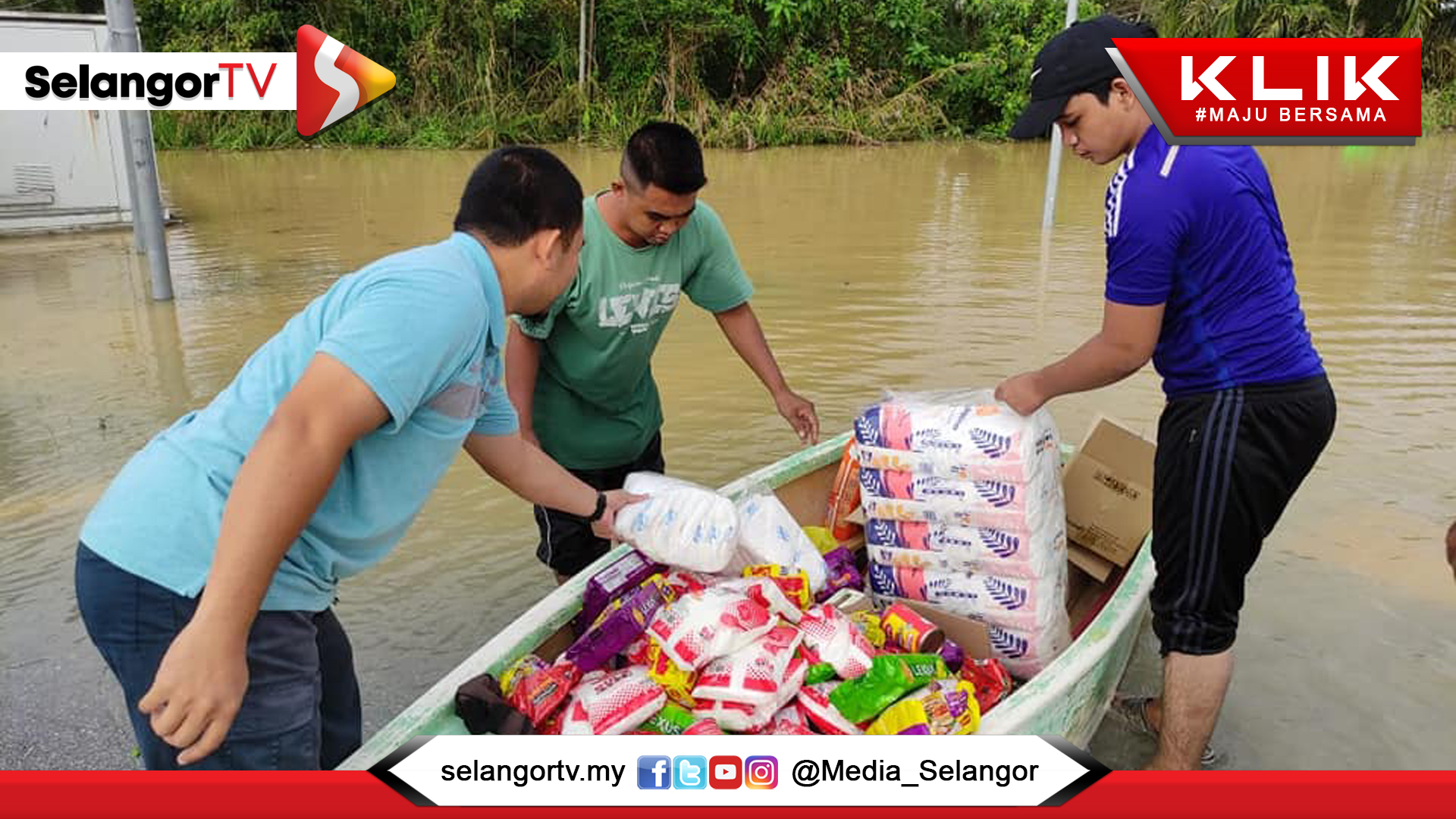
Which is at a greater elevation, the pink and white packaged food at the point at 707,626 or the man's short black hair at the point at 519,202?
the man's short black hair at the point at 519,202

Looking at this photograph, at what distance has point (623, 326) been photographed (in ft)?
10.5

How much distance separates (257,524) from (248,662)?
1.16ft

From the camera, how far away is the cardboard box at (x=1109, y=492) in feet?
11.5

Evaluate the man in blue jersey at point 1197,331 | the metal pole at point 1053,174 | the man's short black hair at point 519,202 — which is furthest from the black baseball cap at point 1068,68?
the metal pole at point 1053,174

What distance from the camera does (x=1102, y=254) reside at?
10.3 meters

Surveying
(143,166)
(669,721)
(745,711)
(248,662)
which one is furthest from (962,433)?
(143,166)

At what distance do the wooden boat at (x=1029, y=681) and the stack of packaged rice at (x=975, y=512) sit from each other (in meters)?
0.20

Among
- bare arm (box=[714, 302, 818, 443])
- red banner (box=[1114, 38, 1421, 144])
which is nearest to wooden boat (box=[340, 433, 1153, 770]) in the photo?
bare arm (box=[714, 302, 818, 443])

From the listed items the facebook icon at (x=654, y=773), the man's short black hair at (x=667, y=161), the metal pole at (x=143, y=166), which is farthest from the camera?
the metal pole at (x=143, y=166)

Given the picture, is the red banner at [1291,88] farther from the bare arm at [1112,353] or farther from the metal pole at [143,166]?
the metal pole at [143,166]

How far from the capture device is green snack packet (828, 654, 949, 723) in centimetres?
238

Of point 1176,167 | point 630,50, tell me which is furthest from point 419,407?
point 630,50

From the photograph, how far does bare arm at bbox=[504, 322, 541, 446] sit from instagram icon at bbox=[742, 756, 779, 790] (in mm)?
1438

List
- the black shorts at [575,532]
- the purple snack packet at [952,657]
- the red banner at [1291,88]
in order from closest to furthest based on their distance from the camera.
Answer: the purple snack packet at [952,657] → the black shorts at [575,532] → the red banner at [1291,88]
